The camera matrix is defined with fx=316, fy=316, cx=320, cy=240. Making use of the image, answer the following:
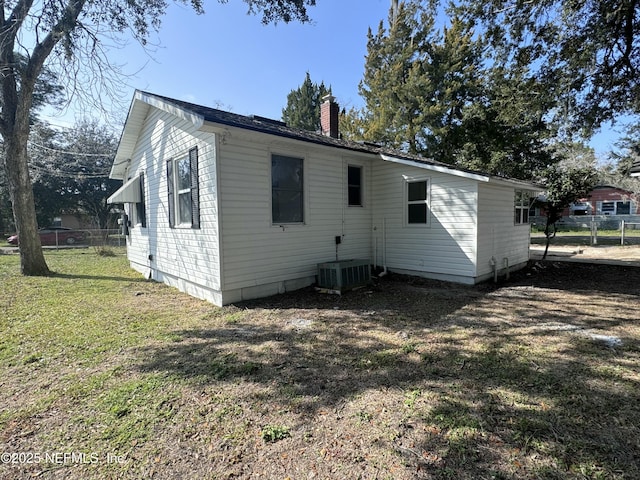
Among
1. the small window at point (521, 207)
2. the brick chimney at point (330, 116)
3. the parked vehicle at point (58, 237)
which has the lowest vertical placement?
the parked vehicle at point (58, 237)

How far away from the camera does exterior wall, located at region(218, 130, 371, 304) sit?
5957 millimetres

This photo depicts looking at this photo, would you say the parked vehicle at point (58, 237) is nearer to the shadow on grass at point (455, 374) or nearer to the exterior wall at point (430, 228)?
the exterior wall at point (430, 228)

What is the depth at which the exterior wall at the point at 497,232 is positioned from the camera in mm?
7492

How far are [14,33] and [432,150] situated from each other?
18.2 meters

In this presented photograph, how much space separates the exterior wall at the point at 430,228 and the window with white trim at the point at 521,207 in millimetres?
2911

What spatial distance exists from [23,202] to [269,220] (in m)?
8.48

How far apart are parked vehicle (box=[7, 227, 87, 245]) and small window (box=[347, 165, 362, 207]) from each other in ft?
70.6

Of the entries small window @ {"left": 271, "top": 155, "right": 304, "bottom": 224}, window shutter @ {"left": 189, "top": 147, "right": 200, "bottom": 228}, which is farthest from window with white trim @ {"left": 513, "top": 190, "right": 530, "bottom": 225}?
window shutter @ {"left": 189, "top": 147, "right": 200, "bottom": 228}

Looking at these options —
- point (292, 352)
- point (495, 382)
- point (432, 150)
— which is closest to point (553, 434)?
point (495, 382)

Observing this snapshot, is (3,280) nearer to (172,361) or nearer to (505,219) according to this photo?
(172,361)

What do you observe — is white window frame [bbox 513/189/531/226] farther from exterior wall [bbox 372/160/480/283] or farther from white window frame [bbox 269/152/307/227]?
white window frame [bbox 269/152/307/227]

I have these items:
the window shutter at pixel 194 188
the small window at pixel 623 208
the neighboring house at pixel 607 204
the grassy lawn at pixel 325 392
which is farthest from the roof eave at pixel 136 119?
the small window at pixel 623 208

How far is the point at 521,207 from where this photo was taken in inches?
384

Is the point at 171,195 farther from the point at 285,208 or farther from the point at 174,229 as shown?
the point at 285,208
